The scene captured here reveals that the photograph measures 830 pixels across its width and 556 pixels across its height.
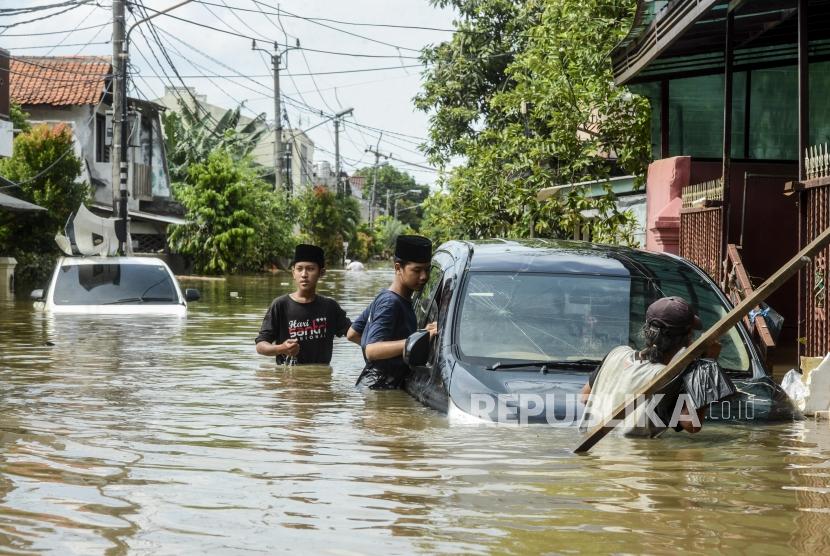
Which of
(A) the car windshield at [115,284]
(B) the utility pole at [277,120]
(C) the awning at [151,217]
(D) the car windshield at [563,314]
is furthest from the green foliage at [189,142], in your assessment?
(D) the car windshield at [563,314]

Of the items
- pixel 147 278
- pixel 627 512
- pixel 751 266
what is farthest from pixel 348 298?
pixel 627 512

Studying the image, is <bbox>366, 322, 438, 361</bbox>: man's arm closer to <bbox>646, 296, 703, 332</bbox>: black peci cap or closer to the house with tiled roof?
<bbox>646, 296, 703, 332</bbox>: black peci cap

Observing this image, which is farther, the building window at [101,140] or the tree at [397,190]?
the tree at [397,190]

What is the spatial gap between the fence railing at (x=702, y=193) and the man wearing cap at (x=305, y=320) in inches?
197

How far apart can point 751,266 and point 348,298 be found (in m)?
17.7

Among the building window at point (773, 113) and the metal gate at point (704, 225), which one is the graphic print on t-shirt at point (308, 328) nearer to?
the metal gate at point (704, 225)

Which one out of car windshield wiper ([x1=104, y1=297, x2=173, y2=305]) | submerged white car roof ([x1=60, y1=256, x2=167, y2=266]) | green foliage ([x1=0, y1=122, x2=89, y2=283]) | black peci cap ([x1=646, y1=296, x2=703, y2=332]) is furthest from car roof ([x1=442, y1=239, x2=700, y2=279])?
green foliage ([x1=0, y1=122, x2=89, y2=283])

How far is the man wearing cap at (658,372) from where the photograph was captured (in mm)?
5953

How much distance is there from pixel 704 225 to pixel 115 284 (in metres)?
8.25

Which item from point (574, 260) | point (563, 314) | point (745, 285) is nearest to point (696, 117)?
point (745, 285)

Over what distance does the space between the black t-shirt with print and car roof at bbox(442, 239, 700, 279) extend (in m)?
2.15

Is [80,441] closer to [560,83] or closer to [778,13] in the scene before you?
[778,13]

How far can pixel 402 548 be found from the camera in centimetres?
→ 468

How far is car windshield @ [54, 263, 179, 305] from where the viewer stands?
57.0 ft
